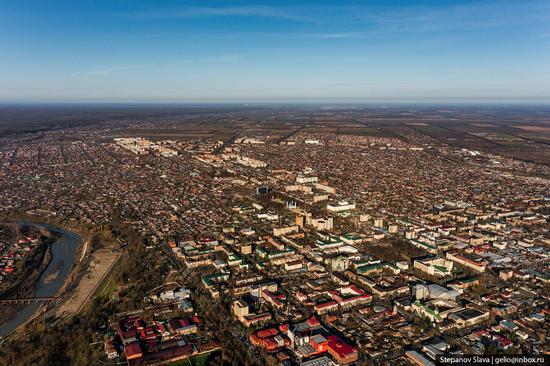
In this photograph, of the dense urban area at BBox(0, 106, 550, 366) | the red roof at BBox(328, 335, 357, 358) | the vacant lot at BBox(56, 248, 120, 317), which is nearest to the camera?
the red roof at BBox(328, 335, 357, 358)

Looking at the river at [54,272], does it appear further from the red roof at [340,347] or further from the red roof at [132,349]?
the red roof at [340,347]

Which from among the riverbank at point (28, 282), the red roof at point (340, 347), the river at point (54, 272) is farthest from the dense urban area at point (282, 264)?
the river at point (54, 272)

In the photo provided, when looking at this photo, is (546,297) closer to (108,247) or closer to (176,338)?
(176,338)

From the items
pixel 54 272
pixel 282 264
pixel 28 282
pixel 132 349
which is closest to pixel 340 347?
pixel 132 349

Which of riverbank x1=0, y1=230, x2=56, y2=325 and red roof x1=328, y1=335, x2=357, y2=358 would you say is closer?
red roof x1=328, y1=335, x2=357, y2=358

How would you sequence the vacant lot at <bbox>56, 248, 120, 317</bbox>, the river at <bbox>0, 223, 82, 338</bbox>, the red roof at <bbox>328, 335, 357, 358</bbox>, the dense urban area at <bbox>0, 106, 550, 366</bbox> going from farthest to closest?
1. the vacant lot at <bbox>56, 248, 120, 317</bbox>
2. the river at <bbox>0, 223, 82, 338</bbox>
3. the dense urban area at <bbox>0, 106, 550, 366</bbox>
4. the red roof at <bbox>328, 335, 357, 358</bbox>

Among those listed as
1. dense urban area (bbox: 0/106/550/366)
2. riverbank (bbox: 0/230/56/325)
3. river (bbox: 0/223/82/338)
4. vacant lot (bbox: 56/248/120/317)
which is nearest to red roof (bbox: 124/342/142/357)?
dense urban area (bbox: 0/106/550/366)

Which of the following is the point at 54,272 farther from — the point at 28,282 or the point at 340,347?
the point at 340,347

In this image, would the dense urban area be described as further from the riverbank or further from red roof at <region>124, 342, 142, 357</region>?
the riverbank
